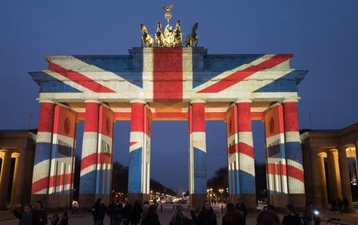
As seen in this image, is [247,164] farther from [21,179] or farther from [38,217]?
[38,217]

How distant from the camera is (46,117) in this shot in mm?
34219

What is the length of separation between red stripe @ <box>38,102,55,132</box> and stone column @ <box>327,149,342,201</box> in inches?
1234

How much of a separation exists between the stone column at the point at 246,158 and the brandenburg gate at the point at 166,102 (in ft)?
0.31

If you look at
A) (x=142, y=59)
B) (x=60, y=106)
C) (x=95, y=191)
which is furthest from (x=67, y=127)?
(x=142, y=59)

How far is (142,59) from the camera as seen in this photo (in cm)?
3562

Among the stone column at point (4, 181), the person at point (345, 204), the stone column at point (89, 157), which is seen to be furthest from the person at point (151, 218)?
the stone column at point (4, 181)

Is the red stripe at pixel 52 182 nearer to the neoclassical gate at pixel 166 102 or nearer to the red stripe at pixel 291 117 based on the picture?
the neoclassical gate at pixel 166 102

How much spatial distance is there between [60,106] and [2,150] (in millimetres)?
10696

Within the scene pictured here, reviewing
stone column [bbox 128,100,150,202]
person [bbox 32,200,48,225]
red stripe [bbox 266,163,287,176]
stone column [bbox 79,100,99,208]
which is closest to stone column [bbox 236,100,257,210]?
red stripe [bbox 266,163,287,176]

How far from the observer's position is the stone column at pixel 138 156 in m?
32.9

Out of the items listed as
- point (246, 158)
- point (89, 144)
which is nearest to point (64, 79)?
point (89, 144)

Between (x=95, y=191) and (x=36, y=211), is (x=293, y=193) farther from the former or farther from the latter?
(x=36, y=211)

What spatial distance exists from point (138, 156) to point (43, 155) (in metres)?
9.28

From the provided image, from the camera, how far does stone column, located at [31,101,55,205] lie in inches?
1281
